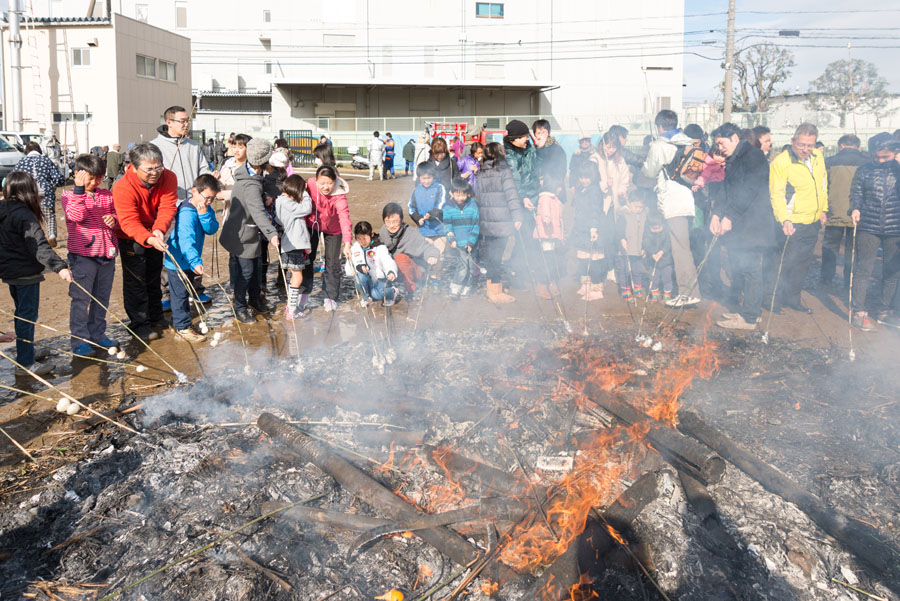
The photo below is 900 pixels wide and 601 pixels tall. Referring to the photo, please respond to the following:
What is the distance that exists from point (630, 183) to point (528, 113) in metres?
33.1

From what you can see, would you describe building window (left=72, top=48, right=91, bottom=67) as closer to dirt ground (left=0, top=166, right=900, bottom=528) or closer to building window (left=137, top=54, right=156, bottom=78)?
building window (left=137, top=54, right=156, bottom=78)

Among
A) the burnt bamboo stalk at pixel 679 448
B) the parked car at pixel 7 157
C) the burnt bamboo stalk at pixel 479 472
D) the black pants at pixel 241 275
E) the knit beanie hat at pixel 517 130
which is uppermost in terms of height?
the parked car at pixel 7 157

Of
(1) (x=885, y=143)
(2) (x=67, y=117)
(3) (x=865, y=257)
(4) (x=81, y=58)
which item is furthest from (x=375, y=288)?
(4) (x=81, y=58)

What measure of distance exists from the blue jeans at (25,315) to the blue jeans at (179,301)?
120 cm

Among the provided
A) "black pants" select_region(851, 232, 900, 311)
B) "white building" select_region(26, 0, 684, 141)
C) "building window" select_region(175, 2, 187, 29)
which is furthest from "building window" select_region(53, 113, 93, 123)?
"black pants" select_region(851, 232, 900, 311)

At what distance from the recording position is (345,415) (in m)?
4.80

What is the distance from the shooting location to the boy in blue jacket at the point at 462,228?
8258 millimetres

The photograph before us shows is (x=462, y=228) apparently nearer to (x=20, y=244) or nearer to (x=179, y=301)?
(x=179, y=301)

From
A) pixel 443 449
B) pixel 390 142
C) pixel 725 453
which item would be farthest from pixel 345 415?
pixel 390 142

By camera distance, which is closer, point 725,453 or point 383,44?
point 725,453

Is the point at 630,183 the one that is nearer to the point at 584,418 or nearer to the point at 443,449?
the point at 584,418

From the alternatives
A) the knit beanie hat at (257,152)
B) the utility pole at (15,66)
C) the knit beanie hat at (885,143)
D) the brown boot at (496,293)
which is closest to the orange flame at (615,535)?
the brown boot at (496,293)

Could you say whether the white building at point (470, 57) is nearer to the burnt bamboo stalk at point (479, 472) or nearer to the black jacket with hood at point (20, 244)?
the black jacket with hood at point (20, 244)

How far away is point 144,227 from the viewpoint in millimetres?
6117
